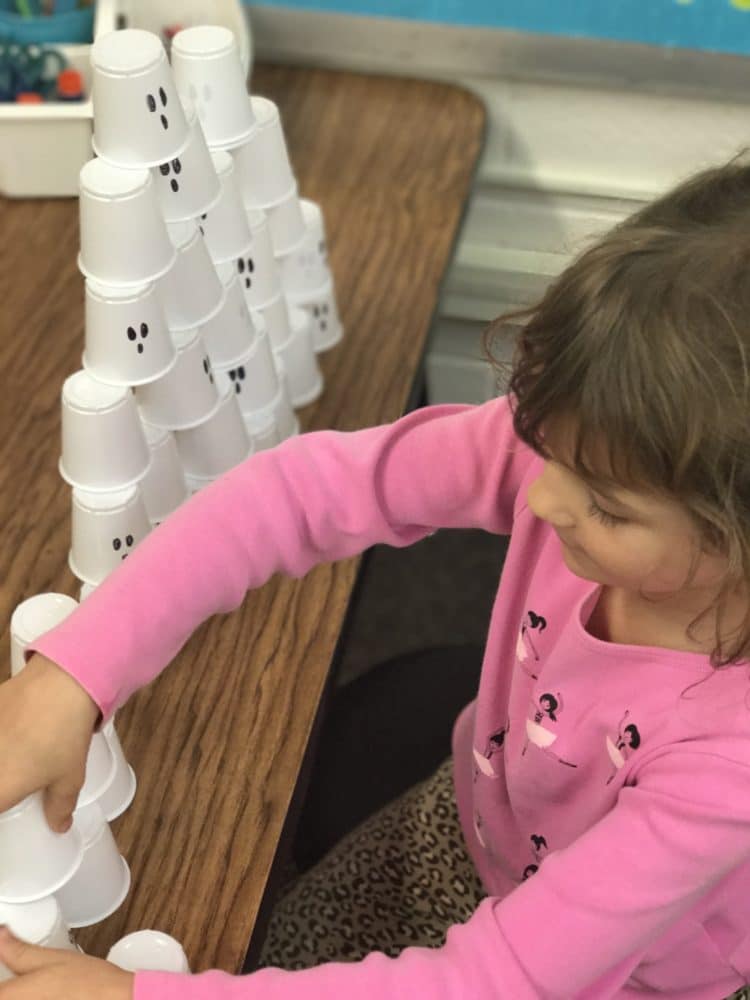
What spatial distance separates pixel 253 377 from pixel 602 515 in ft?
1.06

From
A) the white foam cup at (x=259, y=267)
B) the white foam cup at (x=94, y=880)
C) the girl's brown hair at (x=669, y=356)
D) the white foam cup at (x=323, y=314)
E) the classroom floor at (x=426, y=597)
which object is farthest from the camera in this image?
the classroom floor at (x=426, y=597)

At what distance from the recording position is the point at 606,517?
1.92 ft

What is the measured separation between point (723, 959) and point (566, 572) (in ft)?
0.85

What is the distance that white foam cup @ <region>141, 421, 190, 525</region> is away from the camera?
30.4 inches

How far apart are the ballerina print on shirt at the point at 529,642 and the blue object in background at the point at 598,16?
25.8 inches

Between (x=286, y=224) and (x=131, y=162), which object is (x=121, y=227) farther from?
(x=286, y=224)

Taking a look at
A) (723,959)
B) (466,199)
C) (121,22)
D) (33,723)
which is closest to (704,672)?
(723,959)

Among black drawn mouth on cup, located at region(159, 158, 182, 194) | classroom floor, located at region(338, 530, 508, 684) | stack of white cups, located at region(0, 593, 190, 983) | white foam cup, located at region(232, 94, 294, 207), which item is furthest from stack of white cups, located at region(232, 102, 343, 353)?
classroom floor, located at region(338, 530, 508, 684)

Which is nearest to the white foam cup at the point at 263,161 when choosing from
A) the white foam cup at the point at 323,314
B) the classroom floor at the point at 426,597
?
the white foam cup at the point at 323,314

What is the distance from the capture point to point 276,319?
2.91ft

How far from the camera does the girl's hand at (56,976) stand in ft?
1.86

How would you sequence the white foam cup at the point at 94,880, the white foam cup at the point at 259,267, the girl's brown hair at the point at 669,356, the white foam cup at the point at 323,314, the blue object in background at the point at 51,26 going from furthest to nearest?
the blue object in background at the point at 51,26
the white foam cup at the point at 323,314
the white foam cup at the point at 259,267
the white foam cup at the point at 94,880
the girl's brown hair at the point at 669,356

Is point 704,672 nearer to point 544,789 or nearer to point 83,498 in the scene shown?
point 544,789

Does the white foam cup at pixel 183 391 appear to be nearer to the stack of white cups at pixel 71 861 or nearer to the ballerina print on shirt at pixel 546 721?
the stack of white cups at pixel 71 861
